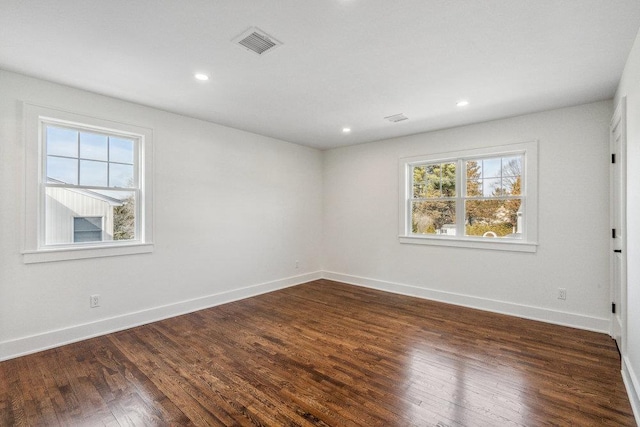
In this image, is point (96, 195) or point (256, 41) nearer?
point (256, 41)

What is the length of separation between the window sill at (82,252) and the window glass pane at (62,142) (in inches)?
39.8

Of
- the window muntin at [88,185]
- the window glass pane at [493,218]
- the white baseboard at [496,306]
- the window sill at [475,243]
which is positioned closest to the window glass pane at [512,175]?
the window glass pane at [493,218]

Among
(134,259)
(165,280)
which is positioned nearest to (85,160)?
(134,259)

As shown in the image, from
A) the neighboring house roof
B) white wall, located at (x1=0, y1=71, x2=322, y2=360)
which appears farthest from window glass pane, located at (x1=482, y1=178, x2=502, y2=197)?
the neighboring house roof

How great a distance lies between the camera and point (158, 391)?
225 centimetres

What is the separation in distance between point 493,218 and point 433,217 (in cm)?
86

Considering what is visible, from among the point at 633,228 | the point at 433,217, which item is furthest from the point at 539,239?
the point at 633,228

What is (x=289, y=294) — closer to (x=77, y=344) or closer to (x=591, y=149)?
(x=77, y=344)

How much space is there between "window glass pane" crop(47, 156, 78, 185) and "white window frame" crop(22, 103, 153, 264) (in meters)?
0.07

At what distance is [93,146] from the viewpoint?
338cm

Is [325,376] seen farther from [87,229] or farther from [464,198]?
[464,198]

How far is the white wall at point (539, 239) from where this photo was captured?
3.41 metres

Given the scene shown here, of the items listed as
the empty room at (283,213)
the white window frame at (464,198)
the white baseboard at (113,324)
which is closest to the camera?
the empty room at (283,213)

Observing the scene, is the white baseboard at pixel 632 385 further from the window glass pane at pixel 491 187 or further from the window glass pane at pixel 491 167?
the window glass pane at pixel 491 167
